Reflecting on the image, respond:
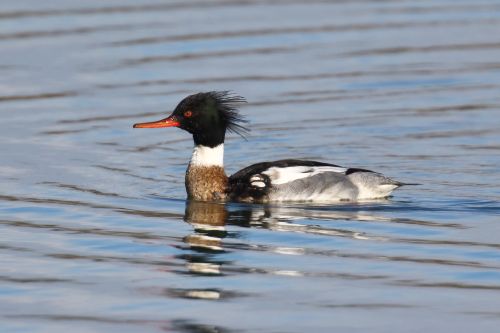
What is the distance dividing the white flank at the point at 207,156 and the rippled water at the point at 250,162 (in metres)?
0.51

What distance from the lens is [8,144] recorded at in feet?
59.7

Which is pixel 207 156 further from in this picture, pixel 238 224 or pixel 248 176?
pixel 238 224

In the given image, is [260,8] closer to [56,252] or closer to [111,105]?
[111,105]

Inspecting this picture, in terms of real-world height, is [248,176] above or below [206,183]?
above

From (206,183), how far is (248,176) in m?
0.54

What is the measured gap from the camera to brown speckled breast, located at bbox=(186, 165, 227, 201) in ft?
50.7

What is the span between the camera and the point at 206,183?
1547 cm

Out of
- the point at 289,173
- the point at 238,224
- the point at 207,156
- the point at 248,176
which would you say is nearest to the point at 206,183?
the point at 207,156

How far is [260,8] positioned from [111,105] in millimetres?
6782

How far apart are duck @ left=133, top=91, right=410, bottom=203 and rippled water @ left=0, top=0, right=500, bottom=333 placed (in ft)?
0.80

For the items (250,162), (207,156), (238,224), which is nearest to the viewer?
(238,224)

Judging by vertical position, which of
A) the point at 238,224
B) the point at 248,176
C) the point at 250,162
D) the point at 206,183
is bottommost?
the point at 238,224

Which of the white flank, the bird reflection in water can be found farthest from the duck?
the bird reflection in water

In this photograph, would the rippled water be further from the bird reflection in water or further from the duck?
the duck
